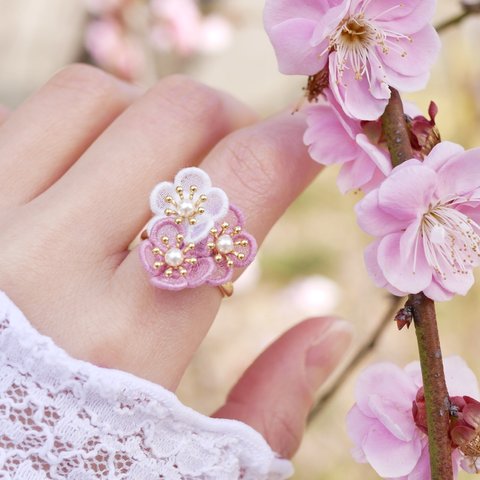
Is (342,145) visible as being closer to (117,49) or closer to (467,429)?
(467,429)

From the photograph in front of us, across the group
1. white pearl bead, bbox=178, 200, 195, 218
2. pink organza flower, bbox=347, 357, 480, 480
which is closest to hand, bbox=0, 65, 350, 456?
white pearl bead, bbox=178, 200, 195, 218

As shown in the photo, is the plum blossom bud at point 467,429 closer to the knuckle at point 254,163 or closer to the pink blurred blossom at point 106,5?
the knuckle at point 254,163

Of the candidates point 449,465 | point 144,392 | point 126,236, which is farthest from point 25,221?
point 449,465

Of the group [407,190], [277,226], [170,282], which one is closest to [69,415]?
[170,282]

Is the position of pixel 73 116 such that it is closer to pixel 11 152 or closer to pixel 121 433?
pixel 11 152

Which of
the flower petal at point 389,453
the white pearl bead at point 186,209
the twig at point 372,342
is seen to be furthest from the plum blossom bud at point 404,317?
the twig at point 372,342

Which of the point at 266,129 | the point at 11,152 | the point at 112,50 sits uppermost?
the point at 266,129

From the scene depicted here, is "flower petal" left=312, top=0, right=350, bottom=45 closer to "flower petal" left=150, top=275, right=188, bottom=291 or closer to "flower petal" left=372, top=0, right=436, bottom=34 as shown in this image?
"flower petal" left=372, top=0, right=436, bottom=34
